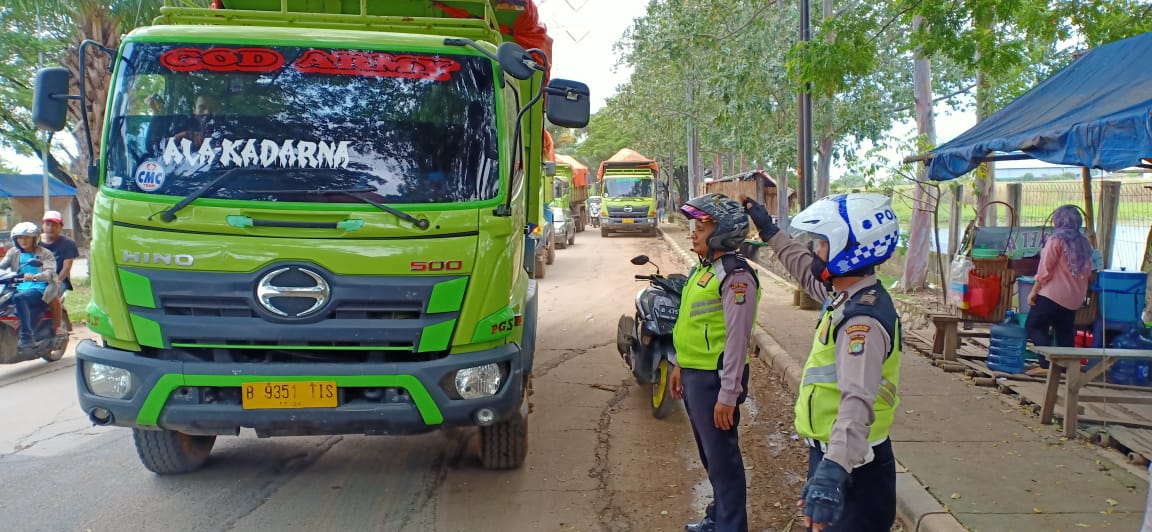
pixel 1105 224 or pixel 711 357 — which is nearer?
pixel 711 357

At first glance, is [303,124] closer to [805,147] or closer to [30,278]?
[30,278]

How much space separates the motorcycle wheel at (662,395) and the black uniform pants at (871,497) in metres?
3.65

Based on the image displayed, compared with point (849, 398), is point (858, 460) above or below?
below

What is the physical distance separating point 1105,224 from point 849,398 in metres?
9.12

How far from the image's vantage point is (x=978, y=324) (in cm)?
869

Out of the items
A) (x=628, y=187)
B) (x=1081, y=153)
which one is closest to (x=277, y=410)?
(x=1081, y=153)

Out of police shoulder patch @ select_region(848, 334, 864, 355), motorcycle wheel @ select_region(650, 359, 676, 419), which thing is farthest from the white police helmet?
motorcycle wheel @ select_region(650, 359, 676, 419)

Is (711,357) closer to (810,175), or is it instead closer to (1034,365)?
(1034,365)

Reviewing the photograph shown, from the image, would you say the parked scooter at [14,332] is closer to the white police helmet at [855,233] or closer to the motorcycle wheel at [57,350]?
the motorcycle wheel at [57,350]

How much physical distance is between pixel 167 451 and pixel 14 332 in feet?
13.7

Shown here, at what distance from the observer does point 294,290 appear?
4.08 meters

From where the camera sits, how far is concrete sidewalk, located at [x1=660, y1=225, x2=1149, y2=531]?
166 inches

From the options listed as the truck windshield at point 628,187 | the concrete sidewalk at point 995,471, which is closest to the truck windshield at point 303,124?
the concrete sidewalk at point 995,471

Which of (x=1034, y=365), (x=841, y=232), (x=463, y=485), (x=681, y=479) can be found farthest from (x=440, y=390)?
(x=1034, y=365)
